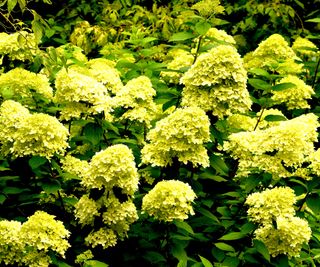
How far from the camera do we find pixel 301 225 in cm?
347

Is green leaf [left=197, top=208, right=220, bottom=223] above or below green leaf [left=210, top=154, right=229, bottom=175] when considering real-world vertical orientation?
below

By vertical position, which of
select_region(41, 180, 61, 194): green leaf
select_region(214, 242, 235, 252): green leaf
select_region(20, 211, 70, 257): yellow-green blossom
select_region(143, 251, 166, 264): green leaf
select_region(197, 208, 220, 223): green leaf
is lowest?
select_region(143, 251, 166, 264): green leaf

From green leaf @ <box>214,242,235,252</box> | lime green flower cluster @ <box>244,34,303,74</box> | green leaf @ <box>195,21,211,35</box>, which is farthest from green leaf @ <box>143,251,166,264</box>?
lime green flower cluster @ <box>244,34,303,74</box>

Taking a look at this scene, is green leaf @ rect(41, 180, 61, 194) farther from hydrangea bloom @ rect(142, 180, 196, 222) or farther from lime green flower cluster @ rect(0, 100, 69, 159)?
hydrangea bloom @ rect(142, 180, 196, 222)

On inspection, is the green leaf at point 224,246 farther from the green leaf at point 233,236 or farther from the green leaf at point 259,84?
the green leaf at point 259,84

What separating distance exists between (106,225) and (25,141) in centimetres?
72

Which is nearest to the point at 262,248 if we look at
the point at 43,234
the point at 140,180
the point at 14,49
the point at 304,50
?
the point at 140,180

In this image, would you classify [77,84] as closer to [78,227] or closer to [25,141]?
[25,141]

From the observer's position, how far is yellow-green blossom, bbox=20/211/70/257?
3268 mm

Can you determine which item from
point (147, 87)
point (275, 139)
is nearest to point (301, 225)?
point (275, 139)

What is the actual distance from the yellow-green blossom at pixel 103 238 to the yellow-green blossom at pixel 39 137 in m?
0.56

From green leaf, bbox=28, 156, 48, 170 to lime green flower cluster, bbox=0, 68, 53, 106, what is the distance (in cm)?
88

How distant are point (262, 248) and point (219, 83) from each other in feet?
3.50

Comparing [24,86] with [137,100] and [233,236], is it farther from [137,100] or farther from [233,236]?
[233,236]
